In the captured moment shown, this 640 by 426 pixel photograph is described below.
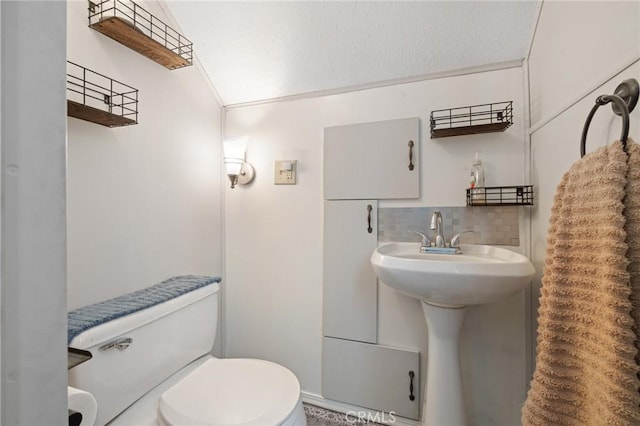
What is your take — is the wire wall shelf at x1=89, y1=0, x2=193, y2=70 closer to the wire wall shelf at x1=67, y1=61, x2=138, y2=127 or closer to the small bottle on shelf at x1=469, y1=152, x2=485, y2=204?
the wire wall shelf at x1=67, y1=61, x2=138, y2=127

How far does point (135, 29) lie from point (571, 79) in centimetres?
Result: 152

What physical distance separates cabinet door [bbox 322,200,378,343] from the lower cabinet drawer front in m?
0.06

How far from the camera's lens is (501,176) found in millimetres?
1259

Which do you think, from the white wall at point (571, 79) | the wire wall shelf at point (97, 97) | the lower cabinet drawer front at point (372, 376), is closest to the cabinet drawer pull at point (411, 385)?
the lower cabinet drawer front at point (372, 376)

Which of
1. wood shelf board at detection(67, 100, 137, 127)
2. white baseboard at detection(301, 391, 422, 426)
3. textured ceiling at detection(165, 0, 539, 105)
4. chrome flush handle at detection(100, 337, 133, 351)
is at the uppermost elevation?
textured ceiling at detection(165, 0, 539, 105)

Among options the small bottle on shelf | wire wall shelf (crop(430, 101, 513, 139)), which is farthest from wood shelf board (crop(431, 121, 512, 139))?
the small bottle on shelf

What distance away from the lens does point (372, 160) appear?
1426mm

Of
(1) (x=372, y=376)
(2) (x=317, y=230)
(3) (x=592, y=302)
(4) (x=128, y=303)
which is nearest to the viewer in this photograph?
(3) (x=592, y=302)

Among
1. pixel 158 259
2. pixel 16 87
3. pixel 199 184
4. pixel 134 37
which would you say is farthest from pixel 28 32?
pixel 199 184

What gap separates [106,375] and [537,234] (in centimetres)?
159

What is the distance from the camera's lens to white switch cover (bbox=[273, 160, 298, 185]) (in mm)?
1561

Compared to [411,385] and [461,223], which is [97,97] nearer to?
[461,223]

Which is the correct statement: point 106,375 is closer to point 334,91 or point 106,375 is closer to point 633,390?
point 633,390

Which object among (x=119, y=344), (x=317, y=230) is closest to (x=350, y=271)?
(x=317, y=230)
